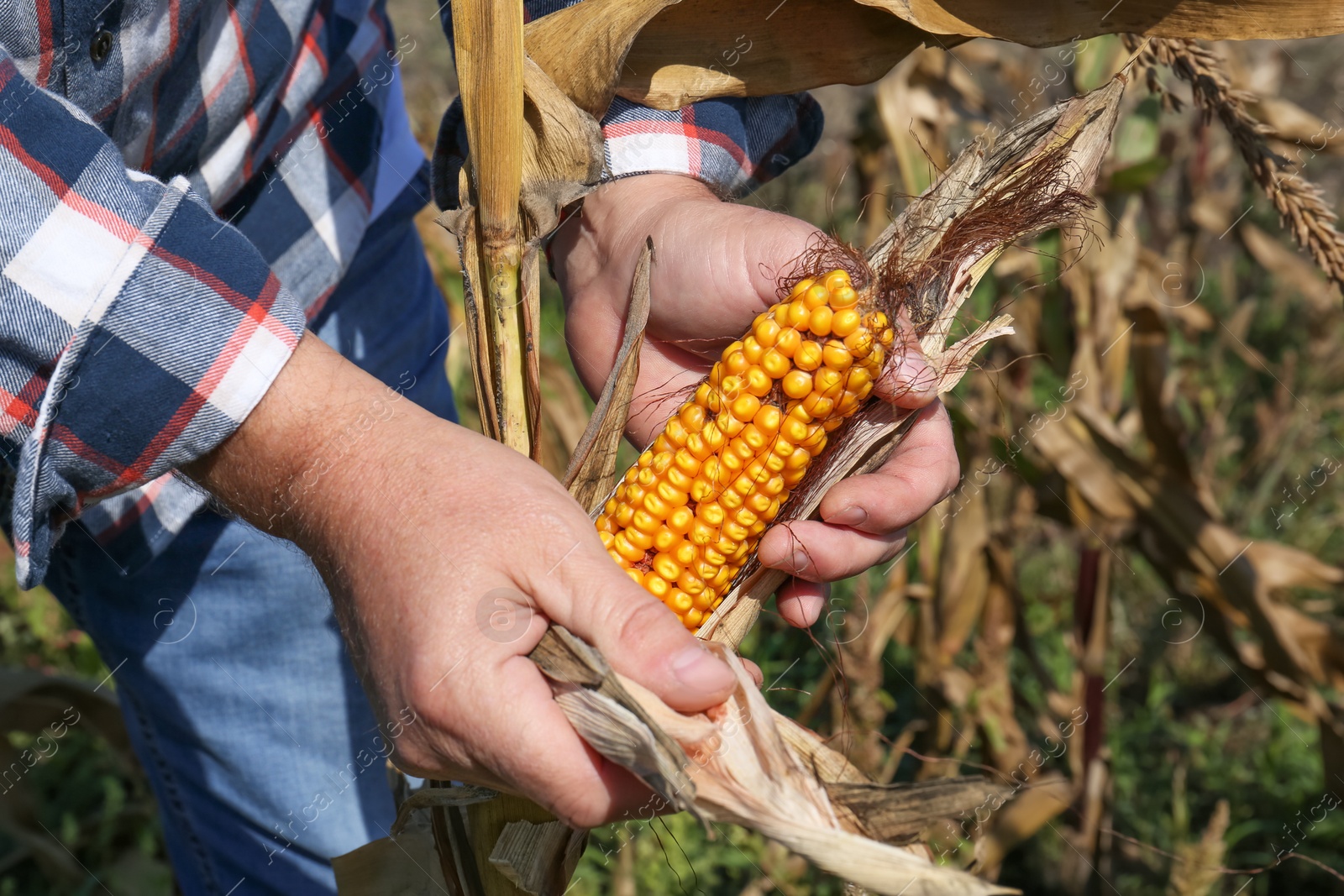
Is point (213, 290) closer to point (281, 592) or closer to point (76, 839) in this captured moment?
point (281, 592)

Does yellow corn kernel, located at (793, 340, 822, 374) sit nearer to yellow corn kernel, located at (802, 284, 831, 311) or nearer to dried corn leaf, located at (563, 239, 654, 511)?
yellow corn kernel, located at (802, 284, 831, 311)

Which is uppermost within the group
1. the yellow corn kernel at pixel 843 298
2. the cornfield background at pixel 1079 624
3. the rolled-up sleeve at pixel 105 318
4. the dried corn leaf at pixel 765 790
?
the rolled-up sleeve at pixel 105 318

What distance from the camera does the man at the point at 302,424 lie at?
1033mm

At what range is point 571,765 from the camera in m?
1.03

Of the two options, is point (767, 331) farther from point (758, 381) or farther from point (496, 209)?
point (496, 209)

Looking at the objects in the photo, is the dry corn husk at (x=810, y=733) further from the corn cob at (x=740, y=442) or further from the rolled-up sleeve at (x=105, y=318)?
the rolled-up sleeve at (x=105, y=318)

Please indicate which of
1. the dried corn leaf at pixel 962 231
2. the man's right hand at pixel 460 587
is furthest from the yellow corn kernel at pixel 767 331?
the man's right hand at pixel 460 587

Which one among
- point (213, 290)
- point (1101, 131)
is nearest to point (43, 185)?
point (213, 290)

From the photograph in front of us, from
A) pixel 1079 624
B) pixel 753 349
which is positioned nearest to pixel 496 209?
pixel 753 349

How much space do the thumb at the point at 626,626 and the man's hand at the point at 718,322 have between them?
1.68 ft

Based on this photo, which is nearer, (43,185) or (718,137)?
(43,185)

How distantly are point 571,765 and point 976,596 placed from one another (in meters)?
2.11

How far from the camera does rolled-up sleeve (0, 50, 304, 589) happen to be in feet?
3.37

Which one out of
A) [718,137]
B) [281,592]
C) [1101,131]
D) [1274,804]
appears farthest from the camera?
[1274,804]
